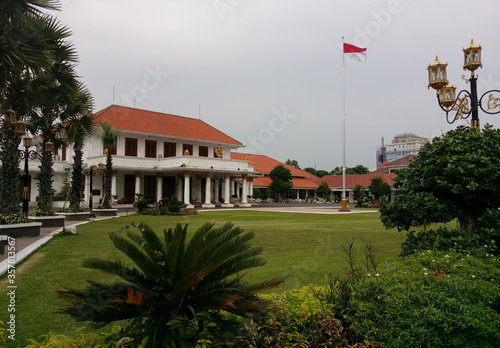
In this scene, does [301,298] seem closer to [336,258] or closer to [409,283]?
[409,283]

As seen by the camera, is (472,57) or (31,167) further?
(31,167)

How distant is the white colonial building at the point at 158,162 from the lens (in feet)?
114

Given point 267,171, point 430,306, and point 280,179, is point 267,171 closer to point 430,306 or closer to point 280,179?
point 280,179

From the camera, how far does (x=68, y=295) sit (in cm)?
310

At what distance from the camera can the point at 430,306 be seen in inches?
129

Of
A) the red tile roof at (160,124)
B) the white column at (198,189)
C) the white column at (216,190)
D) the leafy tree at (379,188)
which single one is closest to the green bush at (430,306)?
the red tile roof at (160,124)

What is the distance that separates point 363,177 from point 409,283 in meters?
59.4

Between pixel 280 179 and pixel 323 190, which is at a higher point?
pixel 280 179

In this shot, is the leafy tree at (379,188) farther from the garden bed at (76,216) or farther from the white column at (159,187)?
the garden bed at (76,216)

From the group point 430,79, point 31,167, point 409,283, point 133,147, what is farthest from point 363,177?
point 409,283

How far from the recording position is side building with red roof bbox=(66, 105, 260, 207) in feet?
114

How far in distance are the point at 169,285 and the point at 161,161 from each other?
1331 inches

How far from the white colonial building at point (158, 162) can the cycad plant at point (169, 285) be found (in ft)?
101

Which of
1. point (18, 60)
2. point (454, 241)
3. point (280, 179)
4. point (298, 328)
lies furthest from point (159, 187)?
point (298, 328)
